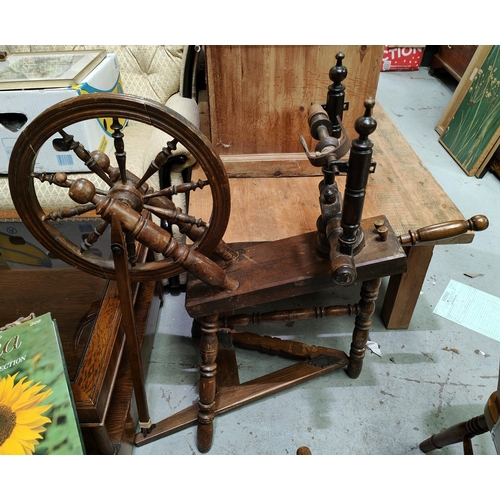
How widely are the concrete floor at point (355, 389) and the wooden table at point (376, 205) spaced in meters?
0.17

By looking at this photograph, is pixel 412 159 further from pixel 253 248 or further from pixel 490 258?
pixel 253 248

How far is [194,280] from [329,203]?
412mm

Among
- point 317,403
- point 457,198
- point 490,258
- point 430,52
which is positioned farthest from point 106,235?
point 430,52

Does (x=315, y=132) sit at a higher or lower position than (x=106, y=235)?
higher

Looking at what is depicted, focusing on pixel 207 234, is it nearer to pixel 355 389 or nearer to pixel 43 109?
pixel 355 389

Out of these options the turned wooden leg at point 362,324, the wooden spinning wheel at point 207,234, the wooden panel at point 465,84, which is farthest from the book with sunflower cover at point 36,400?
the wooden panel at point 465,84

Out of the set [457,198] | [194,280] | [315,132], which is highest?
[315,132]

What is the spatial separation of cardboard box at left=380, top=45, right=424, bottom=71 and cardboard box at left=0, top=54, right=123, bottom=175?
3.01 metres

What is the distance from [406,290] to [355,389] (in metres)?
0.41

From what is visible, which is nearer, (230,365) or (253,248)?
(253,248)

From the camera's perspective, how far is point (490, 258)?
6.60 ft

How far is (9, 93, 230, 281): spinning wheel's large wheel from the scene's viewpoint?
33.1 inches

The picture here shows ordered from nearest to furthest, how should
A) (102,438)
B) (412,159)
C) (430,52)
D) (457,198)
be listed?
(102,438)
(412,159)
(457,198)
(430,52)

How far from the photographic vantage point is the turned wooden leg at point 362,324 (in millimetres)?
1238
